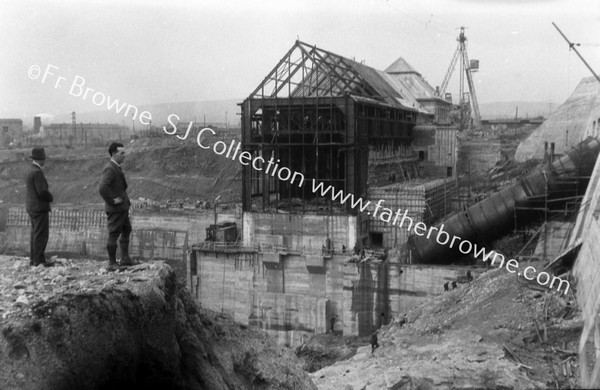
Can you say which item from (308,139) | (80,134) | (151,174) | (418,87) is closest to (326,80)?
(308,139)

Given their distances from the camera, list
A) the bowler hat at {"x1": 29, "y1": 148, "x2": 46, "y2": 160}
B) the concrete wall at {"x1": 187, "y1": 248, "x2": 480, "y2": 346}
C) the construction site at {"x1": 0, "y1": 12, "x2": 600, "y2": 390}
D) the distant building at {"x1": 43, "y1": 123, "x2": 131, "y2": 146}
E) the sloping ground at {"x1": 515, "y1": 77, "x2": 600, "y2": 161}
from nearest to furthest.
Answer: the construction site at {"x1": 0, "y1": 12, "x2": 600, "y2": 390}
the bowler hat at {"x1": 29, "y1": 148, "x2": 46, "y2": 160}
the concrete wall at {"x1": 187, "y1": 248, "x2": 480, "y2": 346}
the sloping ground at {"x1": 515, "y1": 77, "x2": 600, "y2": 161}
the distant building at {"x1": 43, "y1": 123, "x2": 131, "y2": 146}

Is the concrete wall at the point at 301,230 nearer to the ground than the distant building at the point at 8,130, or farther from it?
nearer to the ground

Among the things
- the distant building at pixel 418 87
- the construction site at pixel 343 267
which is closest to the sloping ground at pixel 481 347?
the construction site at pixel 343 267

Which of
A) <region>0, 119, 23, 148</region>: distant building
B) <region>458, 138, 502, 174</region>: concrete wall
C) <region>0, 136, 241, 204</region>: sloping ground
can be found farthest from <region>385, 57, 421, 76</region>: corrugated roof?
<region>0, 119, 23, 148</region>: distant building

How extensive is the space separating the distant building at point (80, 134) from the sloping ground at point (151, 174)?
19.4m

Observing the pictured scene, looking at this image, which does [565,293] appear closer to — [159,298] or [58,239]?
[159,298]

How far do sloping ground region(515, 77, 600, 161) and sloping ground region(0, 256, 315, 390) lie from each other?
147ft

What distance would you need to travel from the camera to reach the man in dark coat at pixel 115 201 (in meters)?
10.4

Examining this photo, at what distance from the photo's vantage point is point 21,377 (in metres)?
7.30

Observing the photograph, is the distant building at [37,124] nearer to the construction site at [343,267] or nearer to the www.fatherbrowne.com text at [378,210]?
the construction site at [343,267]

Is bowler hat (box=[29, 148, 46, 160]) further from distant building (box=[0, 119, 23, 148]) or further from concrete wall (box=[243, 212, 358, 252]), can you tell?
distant building (box=[0, 119, 23, 148])

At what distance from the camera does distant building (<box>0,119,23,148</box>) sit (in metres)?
116

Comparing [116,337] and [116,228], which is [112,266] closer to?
[116,228]

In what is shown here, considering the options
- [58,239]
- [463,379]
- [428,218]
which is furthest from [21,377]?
[58,239]
